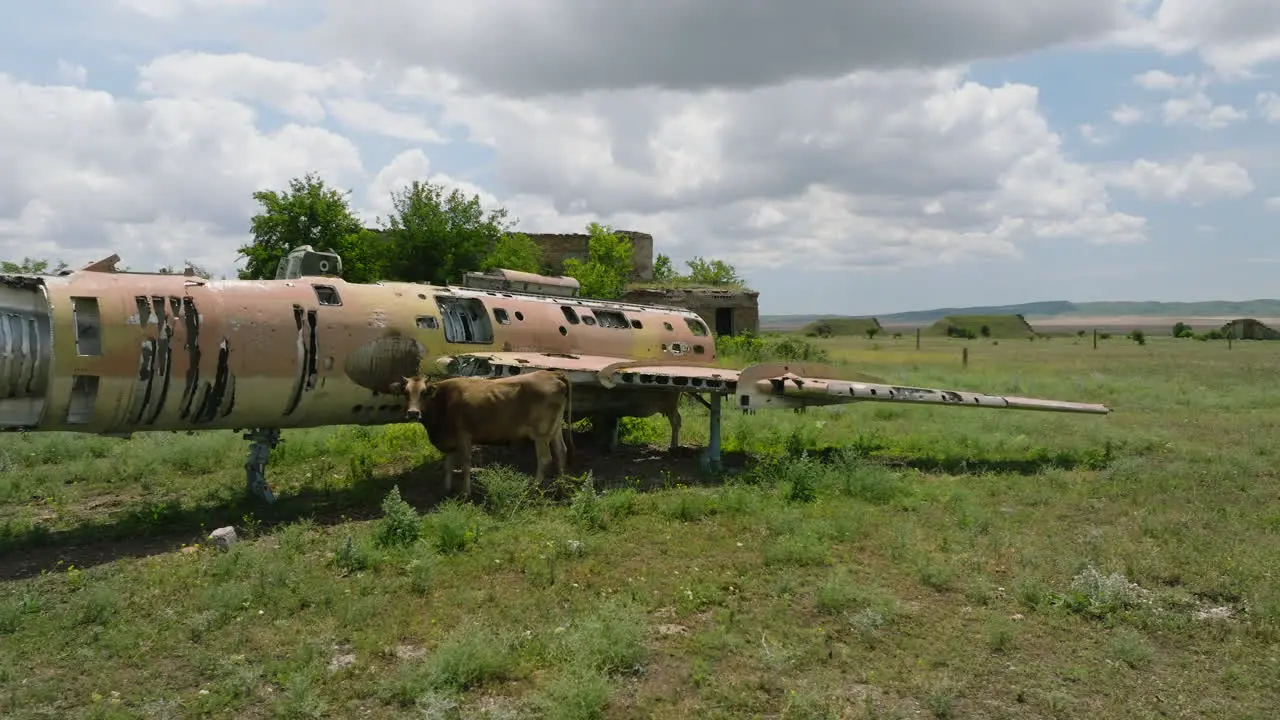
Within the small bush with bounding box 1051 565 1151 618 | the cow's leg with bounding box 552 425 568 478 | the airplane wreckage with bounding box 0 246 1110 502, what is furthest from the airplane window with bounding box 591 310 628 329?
the small bush with bounding box 1051 565 1151 618

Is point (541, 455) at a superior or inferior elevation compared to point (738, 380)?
inferior

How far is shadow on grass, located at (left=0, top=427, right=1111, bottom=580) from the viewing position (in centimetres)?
1055

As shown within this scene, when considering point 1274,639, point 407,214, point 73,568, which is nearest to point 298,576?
point 73,568

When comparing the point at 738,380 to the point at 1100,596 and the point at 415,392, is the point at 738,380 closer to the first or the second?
the point at 415,392

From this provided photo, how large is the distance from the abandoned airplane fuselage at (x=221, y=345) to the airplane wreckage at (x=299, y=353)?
0.06 feet

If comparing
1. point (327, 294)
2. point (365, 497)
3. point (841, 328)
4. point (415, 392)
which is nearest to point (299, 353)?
point (327, 294)

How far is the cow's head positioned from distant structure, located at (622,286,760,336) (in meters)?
33.8

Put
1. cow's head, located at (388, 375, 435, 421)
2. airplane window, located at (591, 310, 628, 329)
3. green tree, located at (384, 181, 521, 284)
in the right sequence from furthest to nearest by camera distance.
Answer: green tree, located at (384, 181, 521, 284) → airplane window, located at (591, 310, 628, 329) → cow's head, located at (388, 375, 435, 421)

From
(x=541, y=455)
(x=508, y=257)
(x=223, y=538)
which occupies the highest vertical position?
(x=508, y=257)

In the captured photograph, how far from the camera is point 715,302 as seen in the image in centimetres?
4722

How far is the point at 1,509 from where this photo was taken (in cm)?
1286

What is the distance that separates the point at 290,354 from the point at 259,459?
2.08 m

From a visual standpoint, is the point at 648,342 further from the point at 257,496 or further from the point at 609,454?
the point at 257,496

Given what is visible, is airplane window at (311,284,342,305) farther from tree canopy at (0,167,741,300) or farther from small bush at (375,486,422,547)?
tree canopy at (0,167,741,300)
